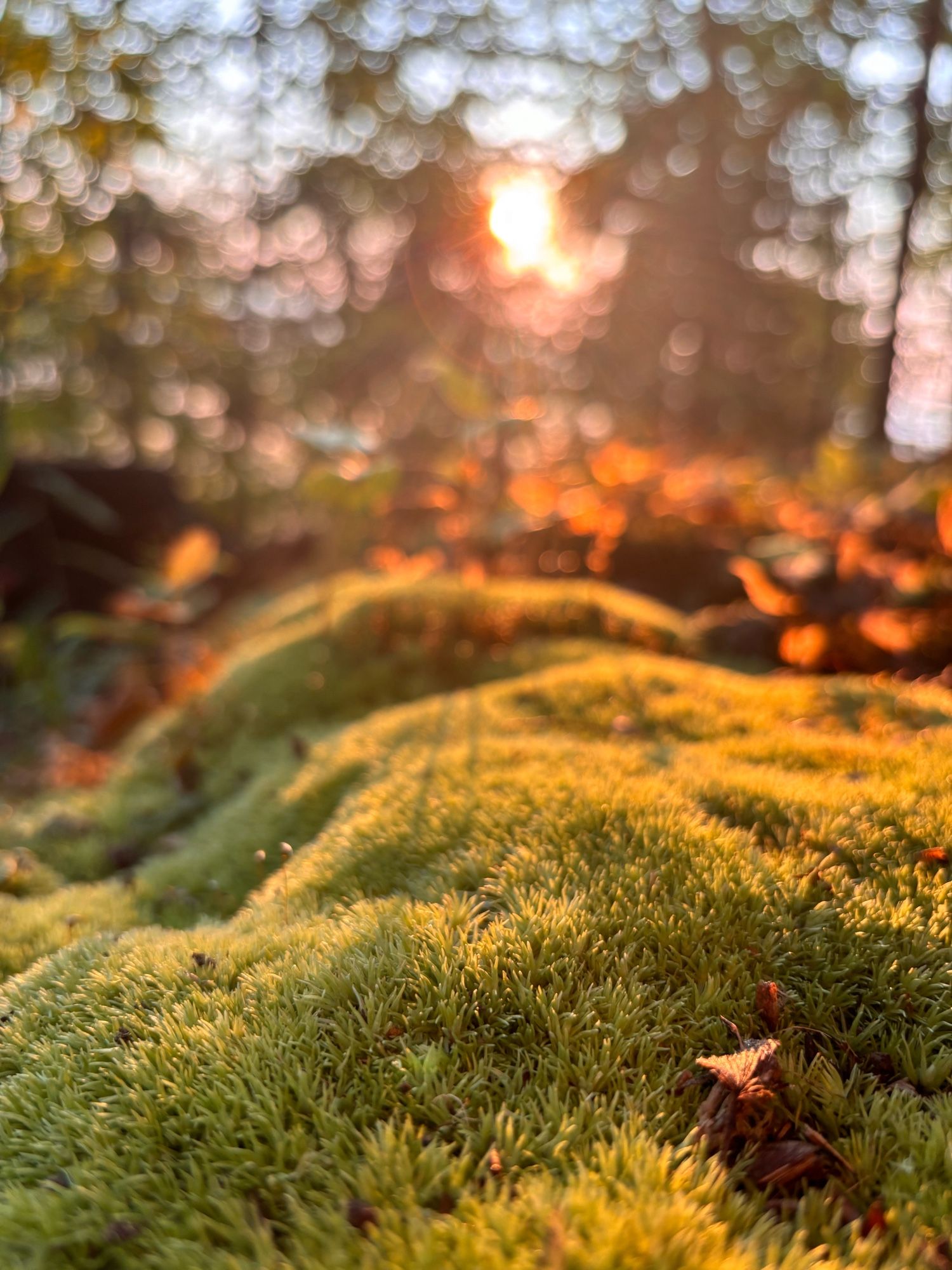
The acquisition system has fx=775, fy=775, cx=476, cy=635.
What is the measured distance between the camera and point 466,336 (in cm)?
1501

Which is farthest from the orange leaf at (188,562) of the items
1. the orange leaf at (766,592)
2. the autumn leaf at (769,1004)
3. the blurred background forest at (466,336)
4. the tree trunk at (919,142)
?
the tree trunk at (919,142)

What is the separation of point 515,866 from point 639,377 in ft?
67.2

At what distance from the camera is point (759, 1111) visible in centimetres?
150

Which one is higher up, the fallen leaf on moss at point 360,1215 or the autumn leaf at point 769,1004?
the autumn leaf at point 769,1004

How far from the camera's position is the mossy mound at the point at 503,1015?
126 centimetres

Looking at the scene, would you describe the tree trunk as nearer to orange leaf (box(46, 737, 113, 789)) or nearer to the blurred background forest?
the blurred background forest

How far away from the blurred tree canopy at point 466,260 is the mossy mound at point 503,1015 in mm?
2780

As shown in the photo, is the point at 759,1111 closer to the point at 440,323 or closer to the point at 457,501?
the point at 457,501

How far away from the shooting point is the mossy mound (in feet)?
4.15

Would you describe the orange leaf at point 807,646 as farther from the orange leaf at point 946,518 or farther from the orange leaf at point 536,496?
the orange leaf at point 536,496

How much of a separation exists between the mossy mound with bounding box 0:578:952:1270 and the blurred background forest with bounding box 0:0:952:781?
238 cm

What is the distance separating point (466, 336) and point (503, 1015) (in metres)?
14.9

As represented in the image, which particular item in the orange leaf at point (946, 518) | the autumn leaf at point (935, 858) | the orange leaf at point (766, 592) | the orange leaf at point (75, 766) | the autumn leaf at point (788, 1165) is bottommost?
the orange leaf at point (75, 766)

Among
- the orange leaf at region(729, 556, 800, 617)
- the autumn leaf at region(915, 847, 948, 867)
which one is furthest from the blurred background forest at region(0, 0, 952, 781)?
the autumn leaf at region(915, 847, 948, 867)
